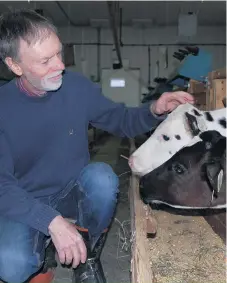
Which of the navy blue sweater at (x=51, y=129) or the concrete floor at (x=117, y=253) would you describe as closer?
the navy blue sweater at (x=51, y=129)

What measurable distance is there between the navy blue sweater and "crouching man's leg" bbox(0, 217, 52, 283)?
9 cm

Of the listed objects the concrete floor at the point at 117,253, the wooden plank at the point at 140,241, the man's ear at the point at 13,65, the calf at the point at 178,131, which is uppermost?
the man's ear at the point at 13,65

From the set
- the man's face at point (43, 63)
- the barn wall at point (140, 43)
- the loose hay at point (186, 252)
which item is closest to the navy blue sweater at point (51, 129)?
the man's face at point (43, 63)

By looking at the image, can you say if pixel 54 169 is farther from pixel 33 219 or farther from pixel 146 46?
pixel 146 46

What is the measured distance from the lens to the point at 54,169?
1.75 meters

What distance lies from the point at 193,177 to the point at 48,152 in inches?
23.2

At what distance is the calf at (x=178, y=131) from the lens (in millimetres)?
1710

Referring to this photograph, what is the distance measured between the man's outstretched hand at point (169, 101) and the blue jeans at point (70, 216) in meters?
0.33

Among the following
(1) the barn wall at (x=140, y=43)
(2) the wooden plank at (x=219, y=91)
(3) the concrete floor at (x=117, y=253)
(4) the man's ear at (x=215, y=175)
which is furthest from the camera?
(1) the barn wall at (x=140, y=43)

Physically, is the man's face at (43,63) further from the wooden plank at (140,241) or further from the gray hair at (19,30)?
the wooden plank at (140,241)

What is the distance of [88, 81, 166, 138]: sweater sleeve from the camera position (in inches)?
71.3

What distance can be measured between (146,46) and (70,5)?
4.24 m

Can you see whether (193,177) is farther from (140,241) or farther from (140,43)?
(140,43)

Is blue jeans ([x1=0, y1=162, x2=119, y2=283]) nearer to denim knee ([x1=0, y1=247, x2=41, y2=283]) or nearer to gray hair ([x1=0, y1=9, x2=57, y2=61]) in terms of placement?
denim knee ([x1=0, y1=247, x2=41, y2=283])
